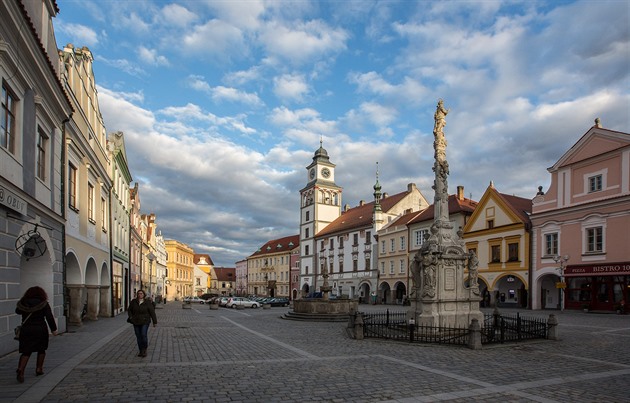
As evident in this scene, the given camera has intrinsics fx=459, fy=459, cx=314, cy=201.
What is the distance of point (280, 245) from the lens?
305ft

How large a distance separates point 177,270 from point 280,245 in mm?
20418

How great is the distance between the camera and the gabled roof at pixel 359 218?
6188 cm

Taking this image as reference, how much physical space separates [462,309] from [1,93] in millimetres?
15964

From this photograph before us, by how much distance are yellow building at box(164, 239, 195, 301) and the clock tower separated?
958 inches

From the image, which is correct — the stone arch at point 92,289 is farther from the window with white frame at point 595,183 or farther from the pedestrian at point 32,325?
the window with white frame at point 595,183

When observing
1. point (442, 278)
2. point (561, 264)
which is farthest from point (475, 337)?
point (561, 264)

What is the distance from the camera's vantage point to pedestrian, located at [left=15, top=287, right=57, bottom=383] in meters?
8.27

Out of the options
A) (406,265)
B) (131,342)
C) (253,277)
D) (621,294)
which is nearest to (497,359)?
(131,342)

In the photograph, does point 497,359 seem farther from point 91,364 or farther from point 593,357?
point 91,364

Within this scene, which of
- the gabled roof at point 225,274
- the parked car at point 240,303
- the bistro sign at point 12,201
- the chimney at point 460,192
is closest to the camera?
the bistro sign at point 12,201

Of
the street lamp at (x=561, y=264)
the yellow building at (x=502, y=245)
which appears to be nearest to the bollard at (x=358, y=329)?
the street lamp at (x=561, y=264)

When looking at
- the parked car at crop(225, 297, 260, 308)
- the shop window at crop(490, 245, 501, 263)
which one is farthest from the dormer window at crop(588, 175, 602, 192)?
the parked car at crop(225, 297, 260, 308)

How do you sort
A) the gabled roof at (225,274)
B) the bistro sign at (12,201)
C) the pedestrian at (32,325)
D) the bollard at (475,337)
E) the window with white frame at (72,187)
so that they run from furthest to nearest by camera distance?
the gabled roof at (225,274) → the window with white frame at (72,187) → the bollard at (475,337) → the bistro sign at (12,201) → the pedestrian at (32,325)

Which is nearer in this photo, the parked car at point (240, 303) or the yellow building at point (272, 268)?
the parked car at point (240, 303)
